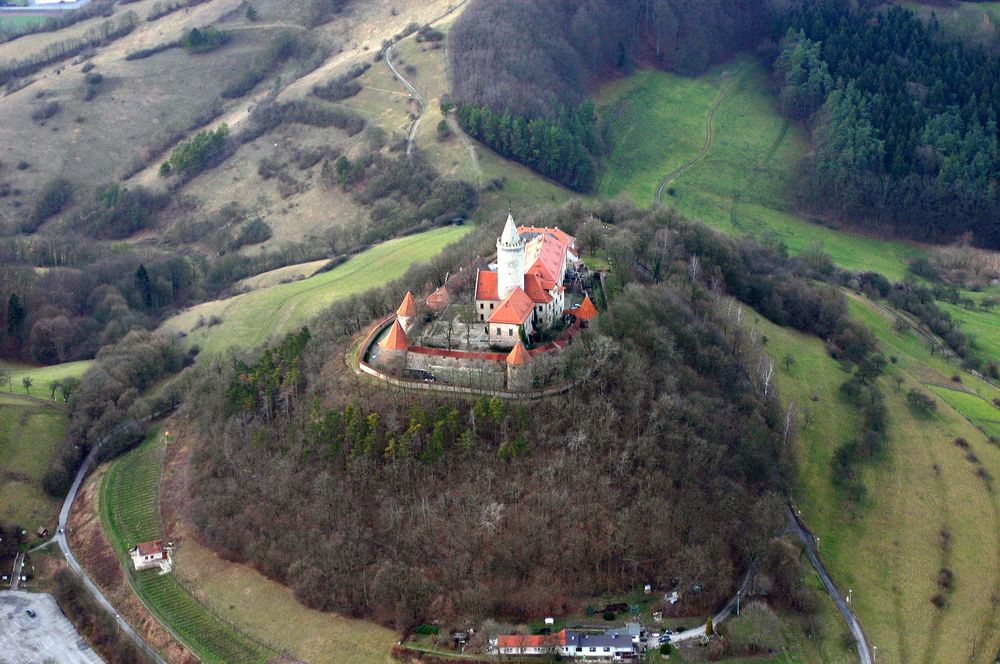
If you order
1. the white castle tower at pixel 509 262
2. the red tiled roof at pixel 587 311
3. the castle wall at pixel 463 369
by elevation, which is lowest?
the castle wall at pixel 463 369

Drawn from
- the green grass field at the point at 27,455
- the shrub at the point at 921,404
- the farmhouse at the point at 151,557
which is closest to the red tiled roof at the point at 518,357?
the farmhouse at the point at 151,557

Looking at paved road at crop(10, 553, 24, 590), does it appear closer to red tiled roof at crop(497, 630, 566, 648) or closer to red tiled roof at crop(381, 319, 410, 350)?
red tiled roof at crop(381, 319, 410, 350)

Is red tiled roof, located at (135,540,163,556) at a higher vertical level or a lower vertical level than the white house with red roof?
lower

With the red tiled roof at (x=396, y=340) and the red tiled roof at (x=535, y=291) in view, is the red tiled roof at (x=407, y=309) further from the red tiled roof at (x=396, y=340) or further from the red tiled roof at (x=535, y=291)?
the red tiled roof at (x=535, y=291)

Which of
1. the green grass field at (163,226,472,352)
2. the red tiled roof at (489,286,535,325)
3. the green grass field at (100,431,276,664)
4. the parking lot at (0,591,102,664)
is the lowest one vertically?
the parking lot at (0,591,102,664)

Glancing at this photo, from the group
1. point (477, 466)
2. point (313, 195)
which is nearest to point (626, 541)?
point (477, 466)

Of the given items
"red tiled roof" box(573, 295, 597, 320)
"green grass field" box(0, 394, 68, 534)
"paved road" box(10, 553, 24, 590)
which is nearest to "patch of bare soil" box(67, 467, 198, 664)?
"green grass field" box(0, 394, 68, 534)
